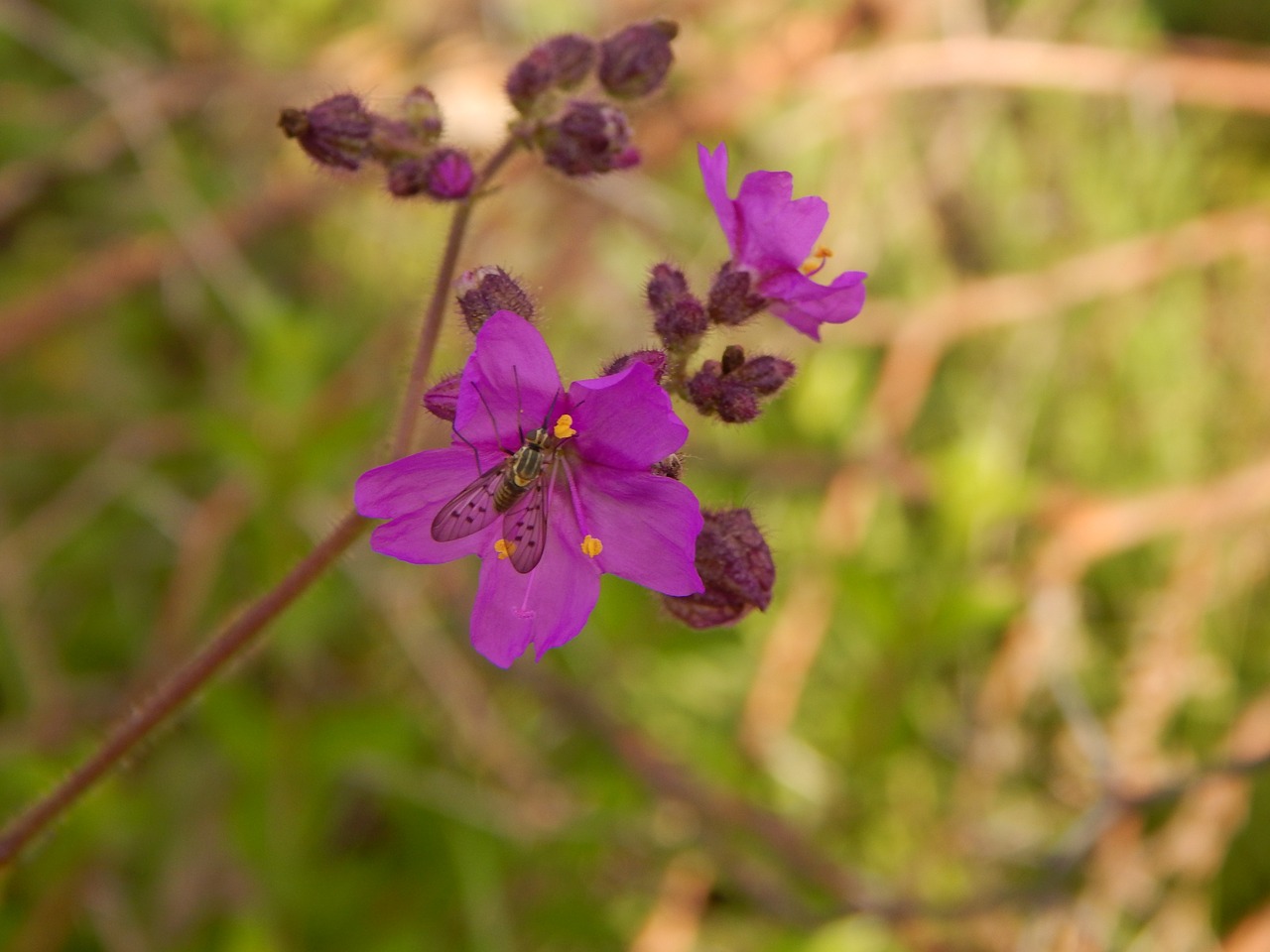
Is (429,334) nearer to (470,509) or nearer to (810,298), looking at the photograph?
(470,509)

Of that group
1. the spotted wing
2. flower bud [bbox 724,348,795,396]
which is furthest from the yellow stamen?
the spotted wing

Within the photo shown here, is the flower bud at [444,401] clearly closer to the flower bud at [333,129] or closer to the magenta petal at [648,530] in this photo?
the magenta petal at [648,530]

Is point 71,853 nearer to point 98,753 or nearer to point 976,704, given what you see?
point 98,753

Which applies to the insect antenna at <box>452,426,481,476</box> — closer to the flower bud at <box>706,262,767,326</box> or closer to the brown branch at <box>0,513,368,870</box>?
the brown branch at <box>0,513,368,870</box>

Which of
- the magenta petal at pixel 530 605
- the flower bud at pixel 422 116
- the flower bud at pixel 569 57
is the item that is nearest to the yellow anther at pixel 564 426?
the magenta petal at pixel 530 605

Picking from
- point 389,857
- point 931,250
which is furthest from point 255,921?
point 931,250

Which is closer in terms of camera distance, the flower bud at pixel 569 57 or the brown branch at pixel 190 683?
the brown branch at pixel 190 683
